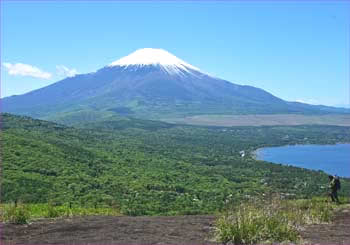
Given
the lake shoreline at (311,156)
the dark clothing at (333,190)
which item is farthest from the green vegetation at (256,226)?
the lake shoreline at (311,156)

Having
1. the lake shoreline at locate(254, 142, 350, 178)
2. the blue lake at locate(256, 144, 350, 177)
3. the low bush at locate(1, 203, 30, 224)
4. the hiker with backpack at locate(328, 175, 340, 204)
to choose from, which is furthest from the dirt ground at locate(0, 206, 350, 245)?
the lake shoreline at locate(254, 142, 350, 178)

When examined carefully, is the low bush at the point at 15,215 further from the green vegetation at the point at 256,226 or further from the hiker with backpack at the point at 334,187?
the hiker with backpack at the point at 334,187

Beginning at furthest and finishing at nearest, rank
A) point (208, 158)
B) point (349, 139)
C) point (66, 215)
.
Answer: point (349, 139) → point (208, 158) → point (66, 215)

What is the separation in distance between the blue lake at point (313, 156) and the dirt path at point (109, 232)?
86276 millimetres

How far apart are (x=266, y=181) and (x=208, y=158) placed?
2752cm

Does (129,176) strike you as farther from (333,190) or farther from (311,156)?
(311,156)

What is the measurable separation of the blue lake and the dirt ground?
86.0 meters

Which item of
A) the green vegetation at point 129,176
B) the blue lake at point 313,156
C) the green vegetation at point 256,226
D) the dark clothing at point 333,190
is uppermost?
the green vegetation at point 256,226

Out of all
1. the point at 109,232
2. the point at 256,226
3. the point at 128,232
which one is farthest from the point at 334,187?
the point at 109,232

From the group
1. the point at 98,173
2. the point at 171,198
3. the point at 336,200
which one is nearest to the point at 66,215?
the point at 336,200

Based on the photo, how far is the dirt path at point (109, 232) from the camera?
7.59 metres

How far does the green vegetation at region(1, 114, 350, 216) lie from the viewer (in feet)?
142

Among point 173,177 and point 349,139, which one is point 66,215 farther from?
point 349,139

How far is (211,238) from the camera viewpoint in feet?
25.4
